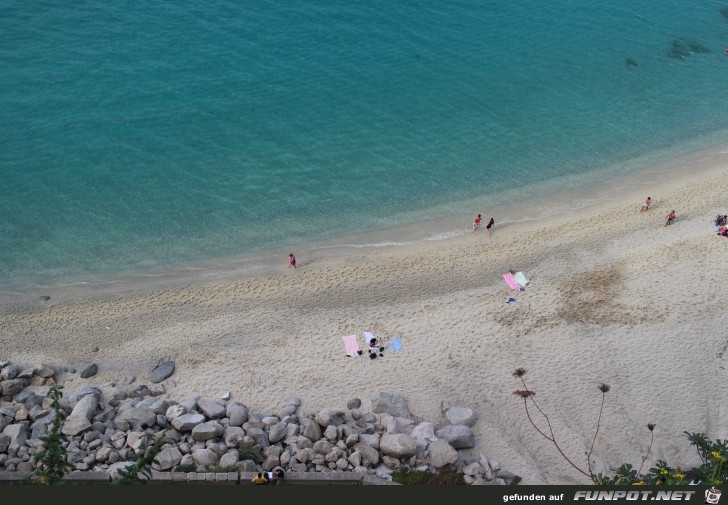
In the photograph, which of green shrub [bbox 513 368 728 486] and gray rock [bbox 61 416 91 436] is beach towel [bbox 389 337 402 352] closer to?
green shrub [bbox 513 368 728 486]

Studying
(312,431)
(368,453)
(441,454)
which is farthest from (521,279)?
(312,431)

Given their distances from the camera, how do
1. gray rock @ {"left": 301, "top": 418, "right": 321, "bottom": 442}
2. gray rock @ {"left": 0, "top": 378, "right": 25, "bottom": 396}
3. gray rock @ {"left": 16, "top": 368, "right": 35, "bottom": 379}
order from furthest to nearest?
gray rock @ {"left": 16, "top": 368, "right": 35, "bottom": 379} < gray rock @ {"left": 0, "top": 378, "right": 25, "bottom": 396} < gray rock @ {"left": 301, "top": 418, "right": 321, "bottom": 442}

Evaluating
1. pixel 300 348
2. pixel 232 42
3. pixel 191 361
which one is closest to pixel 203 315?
pixel 191 361

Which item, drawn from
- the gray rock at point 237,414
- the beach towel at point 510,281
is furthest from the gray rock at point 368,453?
the beach towel at point 510,281

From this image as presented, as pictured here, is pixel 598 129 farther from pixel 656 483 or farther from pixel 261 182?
pixel 656 483

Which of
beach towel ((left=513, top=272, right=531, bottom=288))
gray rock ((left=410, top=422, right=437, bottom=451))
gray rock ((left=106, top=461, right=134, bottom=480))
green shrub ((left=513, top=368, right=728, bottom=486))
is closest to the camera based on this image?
green shrub ((left=513, top=368, right=728, bottom=486))

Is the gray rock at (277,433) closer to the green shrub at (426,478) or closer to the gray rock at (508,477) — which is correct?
the green shrub at (426,478)

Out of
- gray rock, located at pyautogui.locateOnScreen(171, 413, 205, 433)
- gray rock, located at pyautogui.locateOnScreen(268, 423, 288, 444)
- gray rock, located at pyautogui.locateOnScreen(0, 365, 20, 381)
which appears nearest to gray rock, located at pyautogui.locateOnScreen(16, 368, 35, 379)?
gray rock, located at pyautogui.locateOnScreen(0, 365, 20, 381)
